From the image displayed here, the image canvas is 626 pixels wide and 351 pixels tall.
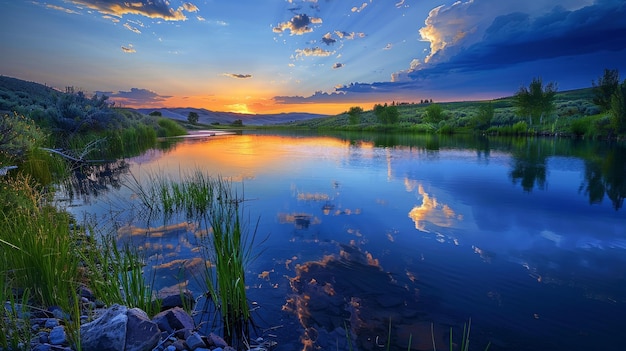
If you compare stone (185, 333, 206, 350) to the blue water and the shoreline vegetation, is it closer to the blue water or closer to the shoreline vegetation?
the shoreline vegetation

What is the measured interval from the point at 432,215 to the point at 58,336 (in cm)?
864

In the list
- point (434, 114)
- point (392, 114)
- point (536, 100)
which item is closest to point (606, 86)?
point (536, 100)

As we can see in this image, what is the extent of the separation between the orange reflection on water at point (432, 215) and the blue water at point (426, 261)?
0.11 feet

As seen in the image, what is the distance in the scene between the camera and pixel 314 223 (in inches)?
337

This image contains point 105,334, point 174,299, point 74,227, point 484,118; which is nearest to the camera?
point 105,334

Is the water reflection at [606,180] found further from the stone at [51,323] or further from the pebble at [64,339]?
the stone at [51,323]

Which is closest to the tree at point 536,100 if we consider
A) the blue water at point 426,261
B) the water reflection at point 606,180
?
the water reflection at point 606,180

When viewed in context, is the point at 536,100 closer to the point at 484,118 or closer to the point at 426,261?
the point at 484,118

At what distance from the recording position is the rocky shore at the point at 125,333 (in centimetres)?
296

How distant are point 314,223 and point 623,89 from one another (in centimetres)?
4613

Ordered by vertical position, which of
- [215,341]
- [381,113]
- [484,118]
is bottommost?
[215,341]

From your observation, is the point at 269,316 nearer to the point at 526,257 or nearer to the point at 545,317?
the point at 545,317

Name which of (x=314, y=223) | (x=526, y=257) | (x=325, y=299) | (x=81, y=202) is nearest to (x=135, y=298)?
(x=325, y=299)

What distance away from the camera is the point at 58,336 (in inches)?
124
